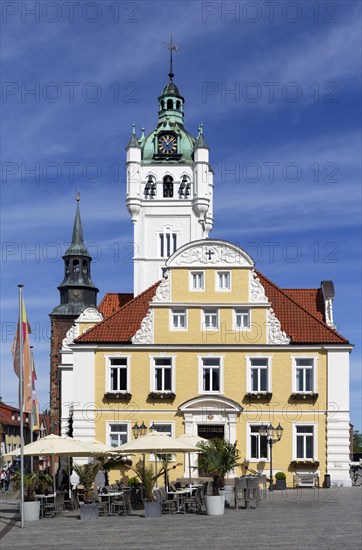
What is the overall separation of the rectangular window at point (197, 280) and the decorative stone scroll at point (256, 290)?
7.75ft

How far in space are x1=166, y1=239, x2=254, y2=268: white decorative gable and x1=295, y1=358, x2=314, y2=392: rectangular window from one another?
539 cm

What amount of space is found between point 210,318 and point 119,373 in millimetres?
5071

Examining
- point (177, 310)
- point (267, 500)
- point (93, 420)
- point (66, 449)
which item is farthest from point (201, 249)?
point (66, 449)

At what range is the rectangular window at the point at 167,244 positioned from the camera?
73062 millimetres

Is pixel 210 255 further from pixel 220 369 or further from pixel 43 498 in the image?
pixel 43 498

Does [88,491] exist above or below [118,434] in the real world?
below

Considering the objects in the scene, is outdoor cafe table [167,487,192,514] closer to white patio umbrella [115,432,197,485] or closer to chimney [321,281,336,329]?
white patio umbrella [115,432,197,485]

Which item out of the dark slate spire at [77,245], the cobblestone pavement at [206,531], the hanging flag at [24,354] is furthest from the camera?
the dark slate spire at [77,245]

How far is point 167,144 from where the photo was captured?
77812 millimetres

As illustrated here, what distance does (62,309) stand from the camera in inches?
3521

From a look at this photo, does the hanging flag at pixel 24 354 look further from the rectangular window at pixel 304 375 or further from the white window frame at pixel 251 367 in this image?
the rectangular window at pixel 304 375

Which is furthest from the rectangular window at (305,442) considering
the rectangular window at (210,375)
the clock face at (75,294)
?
the clock face at (75,294)

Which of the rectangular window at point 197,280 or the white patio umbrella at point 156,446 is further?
the rectangular window at point 197,280

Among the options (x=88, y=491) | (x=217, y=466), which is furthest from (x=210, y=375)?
(x=88, y=491)
